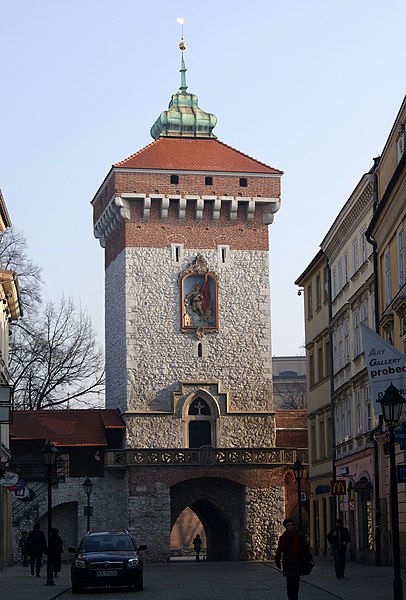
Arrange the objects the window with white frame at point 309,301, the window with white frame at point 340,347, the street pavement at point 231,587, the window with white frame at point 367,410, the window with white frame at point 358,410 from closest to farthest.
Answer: the street pavement at point 231,587
the window with white frame at point 367,410
the window with white frame at point 358,410
the window with white frame at point 340,347
the window with white frame at point 309,301

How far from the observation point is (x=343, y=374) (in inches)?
1800

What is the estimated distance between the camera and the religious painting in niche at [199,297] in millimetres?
59750

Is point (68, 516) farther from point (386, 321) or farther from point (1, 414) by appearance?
point (386, 321)

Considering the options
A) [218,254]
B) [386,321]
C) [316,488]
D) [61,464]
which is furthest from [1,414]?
[218,254]

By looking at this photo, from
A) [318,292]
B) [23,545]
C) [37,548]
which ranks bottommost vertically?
[23,545]

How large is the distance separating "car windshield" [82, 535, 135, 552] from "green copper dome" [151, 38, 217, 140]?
36769mm

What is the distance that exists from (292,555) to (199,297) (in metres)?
40.5

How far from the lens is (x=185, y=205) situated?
197 feet

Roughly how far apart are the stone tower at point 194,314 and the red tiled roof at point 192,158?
76mm

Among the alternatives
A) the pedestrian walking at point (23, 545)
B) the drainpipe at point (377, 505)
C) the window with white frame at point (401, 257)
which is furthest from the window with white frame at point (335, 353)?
the window with white frame at point (401, 257)

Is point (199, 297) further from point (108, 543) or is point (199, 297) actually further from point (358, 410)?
point (108, 543)

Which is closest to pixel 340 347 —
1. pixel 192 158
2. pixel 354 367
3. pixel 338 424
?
pixel 338 424

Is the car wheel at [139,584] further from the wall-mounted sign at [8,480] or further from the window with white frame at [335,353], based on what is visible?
the window with white frame at [335,353]

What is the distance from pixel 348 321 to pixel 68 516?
1863 cm
